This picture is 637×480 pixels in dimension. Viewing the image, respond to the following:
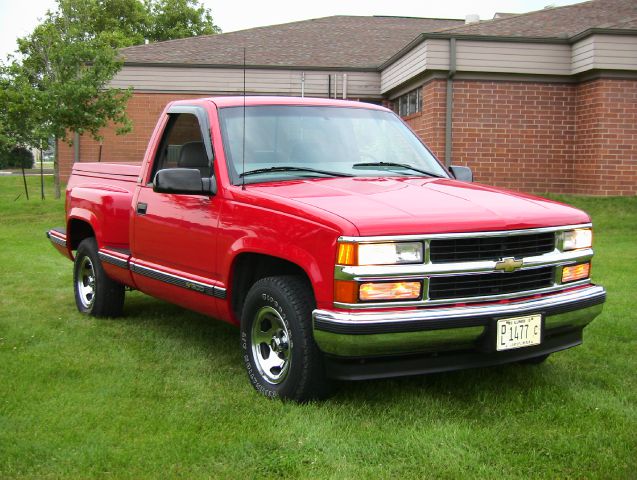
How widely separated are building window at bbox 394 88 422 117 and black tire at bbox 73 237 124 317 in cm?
1270

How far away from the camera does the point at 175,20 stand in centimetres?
4656

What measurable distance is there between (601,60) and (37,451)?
14.9m

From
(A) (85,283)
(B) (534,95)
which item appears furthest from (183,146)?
(B) (534,95)

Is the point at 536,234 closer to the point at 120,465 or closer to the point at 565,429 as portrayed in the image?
the point at 565,429

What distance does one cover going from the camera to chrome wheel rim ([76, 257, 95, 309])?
7.08 meters

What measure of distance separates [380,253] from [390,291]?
8.2 inches

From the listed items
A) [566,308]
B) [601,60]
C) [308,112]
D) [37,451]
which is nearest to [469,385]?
[566,308]

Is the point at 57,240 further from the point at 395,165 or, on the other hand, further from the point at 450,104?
the point at 450,104

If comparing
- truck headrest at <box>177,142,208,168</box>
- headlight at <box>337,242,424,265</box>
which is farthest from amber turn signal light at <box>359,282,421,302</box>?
truck headrest at <box>177,142,208,168</box>

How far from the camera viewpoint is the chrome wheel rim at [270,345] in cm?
452

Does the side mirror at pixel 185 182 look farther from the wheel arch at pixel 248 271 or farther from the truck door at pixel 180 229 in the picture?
the wheel arch at pixel 248 271

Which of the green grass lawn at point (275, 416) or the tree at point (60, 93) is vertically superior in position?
the tree at point (60, 93)

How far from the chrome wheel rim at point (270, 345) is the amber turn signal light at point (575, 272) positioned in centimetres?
169

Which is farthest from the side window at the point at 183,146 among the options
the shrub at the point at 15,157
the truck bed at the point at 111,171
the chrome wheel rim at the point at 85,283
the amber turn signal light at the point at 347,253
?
the shrub at the point at 15,157
